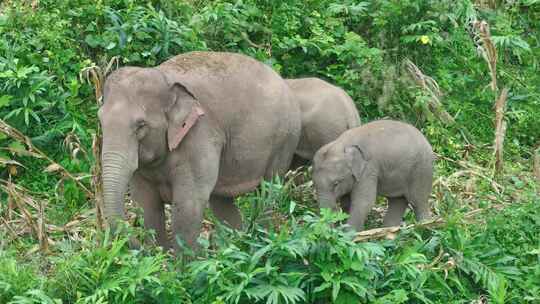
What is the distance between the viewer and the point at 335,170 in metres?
7.89

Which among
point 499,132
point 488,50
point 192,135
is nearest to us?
point 192,135

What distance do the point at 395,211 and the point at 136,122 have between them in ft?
8.07

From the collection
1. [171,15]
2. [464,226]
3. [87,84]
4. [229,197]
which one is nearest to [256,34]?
[171,15]

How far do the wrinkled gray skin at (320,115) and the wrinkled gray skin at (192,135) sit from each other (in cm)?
59

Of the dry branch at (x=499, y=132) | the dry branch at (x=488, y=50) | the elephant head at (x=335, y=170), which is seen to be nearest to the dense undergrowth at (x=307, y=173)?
the dry branch at (x=499, y=132)

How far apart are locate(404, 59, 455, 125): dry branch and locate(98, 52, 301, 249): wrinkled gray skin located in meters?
2.54

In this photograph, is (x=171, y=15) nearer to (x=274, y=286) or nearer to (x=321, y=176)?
(x=321, y=176)

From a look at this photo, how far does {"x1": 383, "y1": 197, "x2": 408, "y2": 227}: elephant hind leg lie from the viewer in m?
8.33

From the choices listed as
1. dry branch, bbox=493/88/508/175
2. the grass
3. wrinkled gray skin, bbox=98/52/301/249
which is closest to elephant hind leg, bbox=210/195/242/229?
wrinkled gray skin, bbox=98/52/301/249

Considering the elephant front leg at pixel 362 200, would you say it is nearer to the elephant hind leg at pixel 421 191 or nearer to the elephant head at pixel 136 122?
the elephant hind leg at pixel 421 191

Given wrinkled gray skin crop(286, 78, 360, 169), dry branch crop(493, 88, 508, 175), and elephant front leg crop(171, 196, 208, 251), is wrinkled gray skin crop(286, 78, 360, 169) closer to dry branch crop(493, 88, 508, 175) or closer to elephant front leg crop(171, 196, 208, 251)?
dry branch crop(493, 88, 508, 175)

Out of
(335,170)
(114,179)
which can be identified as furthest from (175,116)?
(335,170)

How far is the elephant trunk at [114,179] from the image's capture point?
6586 millimetres

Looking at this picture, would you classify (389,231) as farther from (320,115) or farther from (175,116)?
(175,116)
